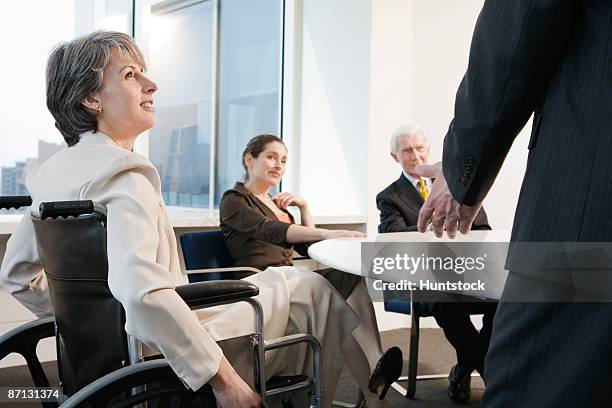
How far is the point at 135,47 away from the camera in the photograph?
5.85 ft

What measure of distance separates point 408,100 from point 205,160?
159cm

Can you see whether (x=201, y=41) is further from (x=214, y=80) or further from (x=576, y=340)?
(x=576, y=340)

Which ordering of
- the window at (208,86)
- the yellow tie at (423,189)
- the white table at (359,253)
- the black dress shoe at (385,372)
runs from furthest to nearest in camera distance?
the window at (208,86) → the yellow tie at (423,189) → the black dress shoe at (385,372) → the white table at (359,253)

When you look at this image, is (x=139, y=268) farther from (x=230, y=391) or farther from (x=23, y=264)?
(x=23, y=264)

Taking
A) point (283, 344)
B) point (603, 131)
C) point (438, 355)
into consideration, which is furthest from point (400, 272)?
point (438, 355)

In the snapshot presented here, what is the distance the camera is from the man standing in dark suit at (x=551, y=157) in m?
0.89

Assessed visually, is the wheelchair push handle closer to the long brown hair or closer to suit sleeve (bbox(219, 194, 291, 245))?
suit sleeve (bbox(219, 194, 291, 245))

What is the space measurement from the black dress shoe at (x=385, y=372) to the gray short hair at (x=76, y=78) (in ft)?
3.92

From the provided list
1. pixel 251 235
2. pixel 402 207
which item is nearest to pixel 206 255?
pixel 251 235

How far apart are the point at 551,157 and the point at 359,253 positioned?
1416 millimetres

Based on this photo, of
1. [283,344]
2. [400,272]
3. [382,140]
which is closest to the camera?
[283,344]

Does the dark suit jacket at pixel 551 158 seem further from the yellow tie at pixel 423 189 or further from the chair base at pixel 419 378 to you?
the yellow tie at pixel 423 189

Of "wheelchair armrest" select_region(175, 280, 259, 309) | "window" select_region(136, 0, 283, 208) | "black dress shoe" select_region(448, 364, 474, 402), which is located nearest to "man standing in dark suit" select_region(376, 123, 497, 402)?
"black dress shoe" select_region(448, 364, 474, 402)

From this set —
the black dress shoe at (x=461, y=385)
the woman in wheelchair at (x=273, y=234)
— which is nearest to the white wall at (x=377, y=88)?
the woman in wheelchair at (x=273, y=234)
